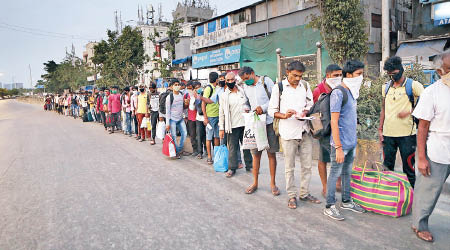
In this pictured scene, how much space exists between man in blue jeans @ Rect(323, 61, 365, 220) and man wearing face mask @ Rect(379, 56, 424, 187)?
0.67m

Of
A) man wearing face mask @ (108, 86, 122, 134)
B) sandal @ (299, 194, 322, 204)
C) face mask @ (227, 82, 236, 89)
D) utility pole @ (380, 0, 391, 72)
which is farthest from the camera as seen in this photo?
man wearing face mask @ (108, 86, 122, 134)

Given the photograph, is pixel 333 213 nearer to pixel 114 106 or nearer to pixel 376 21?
pixel 114 106

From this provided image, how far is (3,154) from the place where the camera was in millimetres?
8969

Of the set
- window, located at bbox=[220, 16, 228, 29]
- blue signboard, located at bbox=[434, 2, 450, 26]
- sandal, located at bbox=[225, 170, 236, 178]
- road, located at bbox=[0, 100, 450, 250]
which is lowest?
road, located at bbox=[0, 100, 450, 250]

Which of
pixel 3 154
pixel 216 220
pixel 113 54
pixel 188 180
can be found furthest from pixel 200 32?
pixel 216 220

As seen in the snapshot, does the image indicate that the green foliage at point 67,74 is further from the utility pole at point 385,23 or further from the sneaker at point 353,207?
the sneaker at point 353,207

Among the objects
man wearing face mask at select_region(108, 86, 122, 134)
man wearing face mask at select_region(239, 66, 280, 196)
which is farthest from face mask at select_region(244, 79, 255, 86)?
man wearing face mask at select_region(108, 86, 122, 134)

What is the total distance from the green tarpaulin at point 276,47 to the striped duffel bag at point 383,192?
37.5 feet

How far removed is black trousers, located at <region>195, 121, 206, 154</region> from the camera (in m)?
7.25

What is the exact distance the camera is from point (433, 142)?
2.89 meters

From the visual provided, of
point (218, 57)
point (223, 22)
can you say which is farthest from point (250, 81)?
point (223, 22)

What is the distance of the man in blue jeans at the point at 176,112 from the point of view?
7375 mm

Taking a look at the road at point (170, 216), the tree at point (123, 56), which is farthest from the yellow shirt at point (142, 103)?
the tree at point (123, 56)

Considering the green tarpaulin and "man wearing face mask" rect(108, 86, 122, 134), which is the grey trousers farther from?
the green tarpaulin
